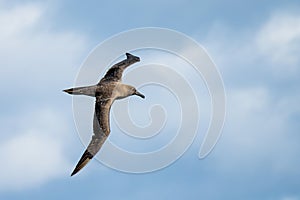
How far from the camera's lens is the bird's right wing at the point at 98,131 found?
5931 cm

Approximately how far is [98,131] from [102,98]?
287cm

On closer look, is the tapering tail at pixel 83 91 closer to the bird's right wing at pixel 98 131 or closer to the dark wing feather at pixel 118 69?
the bird's right wing at pixel 98 131

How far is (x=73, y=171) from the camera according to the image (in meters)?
58.4

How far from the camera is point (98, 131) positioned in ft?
197

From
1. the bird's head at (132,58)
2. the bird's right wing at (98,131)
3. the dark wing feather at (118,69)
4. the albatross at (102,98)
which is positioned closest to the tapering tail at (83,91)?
the albatross at (102,98)

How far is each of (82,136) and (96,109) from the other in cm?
329

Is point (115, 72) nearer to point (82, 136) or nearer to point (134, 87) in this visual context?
point (134, 87)

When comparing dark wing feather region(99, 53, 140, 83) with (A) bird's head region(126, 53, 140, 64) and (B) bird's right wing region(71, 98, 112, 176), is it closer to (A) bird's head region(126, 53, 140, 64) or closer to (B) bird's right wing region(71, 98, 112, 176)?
(A) bird's head region(126, 53, 140, 64)

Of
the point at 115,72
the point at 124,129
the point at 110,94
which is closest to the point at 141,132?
the point at 124,129

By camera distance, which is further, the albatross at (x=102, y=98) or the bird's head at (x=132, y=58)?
the bird's head at (x=132, y=58)

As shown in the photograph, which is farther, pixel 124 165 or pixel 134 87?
pixel 134 87

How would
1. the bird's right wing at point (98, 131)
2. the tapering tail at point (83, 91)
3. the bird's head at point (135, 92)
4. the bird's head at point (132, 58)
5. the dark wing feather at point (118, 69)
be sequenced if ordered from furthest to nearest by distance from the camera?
the bird's head at point (132, 58) → the dark wing feather at point (118, 69) → the bird's head at point (135, 92) → the tapering tail at point (83, 91) → the bird's right wing at point (98, 131)

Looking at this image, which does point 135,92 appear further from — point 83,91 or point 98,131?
point 98,131

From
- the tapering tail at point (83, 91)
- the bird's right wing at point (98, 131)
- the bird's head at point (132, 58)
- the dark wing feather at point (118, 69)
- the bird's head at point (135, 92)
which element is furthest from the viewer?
the bird's head at point (132, 58)
